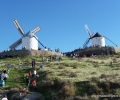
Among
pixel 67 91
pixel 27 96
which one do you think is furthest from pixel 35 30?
pixel 67 91

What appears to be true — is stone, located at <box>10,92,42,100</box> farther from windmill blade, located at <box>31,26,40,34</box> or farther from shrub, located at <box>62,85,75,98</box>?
windmill blade, located at <box>31,26,40,34</box>

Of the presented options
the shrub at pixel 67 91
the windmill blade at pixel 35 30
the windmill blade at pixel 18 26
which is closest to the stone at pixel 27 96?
the shrub at pixel 67 91

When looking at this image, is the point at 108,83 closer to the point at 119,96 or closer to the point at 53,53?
the point at 119,96

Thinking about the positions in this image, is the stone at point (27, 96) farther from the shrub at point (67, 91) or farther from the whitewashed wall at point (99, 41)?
the whitewashed wall at point (99, 41)

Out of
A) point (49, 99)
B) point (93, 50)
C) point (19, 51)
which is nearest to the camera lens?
point (49, 99)

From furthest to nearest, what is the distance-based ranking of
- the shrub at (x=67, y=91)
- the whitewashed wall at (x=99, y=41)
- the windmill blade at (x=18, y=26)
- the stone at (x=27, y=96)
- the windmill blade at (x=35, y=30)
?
the whitewashed wall at (x=99, y=41)
the windmill blade at (x=35, y=30)
the windmill blade at (x=18, y=26)
the stone at (x=27, y=96)
the shrub at (x=67, y=91)

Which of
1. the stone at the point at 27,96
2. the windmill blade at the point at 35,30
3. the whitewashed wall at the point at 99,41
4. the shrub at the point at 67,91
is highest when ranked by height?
the windmill blade at the point at 35,30

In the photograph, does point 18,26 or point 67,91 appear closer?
point 67,91

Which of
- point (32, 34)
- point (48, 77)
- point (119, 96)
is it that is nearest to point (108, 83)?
point (119, 96)

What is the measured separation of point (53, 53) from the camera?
67.1 metres

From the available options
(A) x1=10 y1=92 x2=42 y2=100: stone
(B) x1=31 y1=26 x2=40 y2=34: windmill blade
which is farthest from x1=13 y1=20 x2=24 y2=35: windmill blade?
(A) x1=10 y1=92 x2=42 y2=100: stone

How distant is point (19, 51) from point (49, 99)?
42802 millimetres

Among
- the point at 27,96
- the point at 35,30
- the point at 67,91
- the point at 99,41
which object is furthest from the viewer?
the point at 99,41

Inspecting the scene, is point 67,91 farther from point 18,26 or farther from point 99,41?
point 99,41
